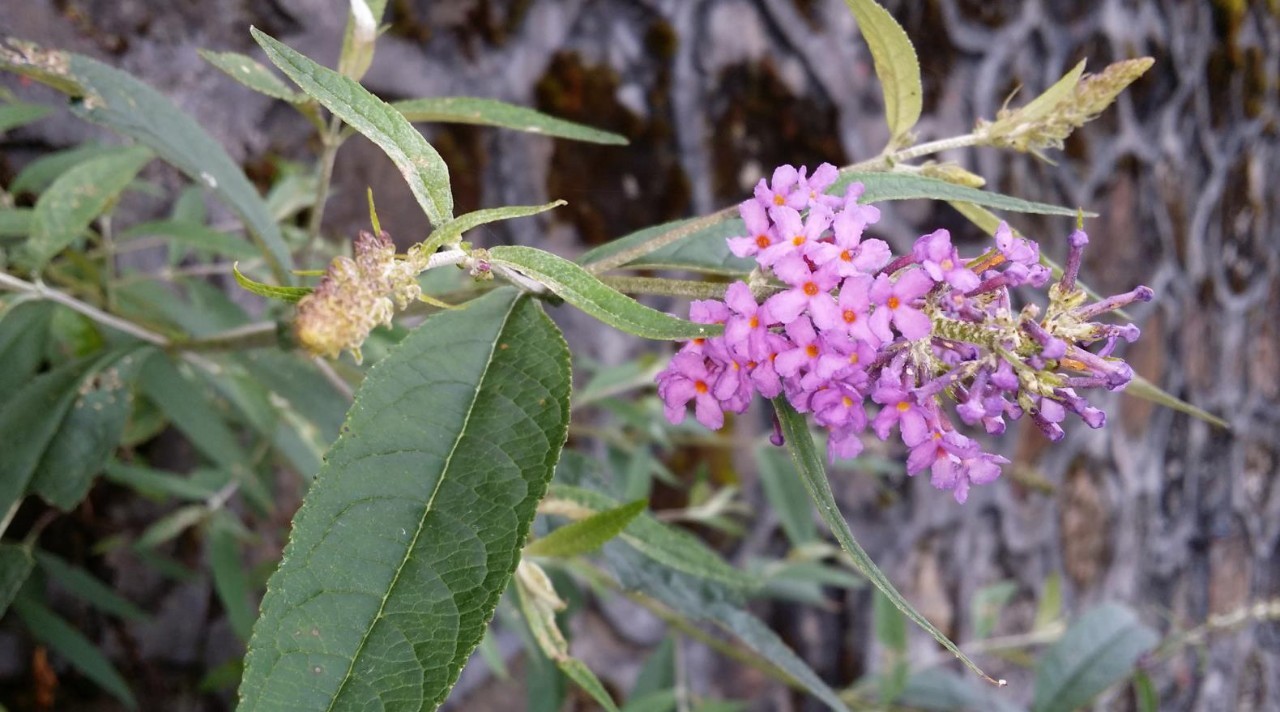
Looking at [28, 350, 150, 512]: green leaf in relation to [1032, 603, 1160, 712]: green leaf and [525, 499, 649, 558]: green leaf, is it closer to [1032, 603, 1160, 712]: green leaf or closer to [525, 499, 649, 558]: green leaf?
[525, 499, 649, 558]: green leaf

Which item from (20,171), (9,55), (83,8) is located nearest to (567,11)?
(83,8)

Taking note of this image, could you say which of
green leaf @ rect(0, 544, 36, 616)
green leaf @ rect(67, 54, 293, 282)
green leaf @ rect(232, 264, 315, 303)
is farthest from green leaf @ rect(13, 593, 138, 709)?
green leaf @ rect(232, 264, 315, 303)

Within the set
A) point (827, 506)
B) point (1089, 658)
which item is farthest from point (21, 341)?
point (1089, 658)

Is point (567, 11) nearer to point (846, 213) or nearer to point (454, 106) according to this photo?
point (454, 106)

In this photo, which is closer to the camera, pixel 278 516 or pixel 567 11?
pixel 278 516

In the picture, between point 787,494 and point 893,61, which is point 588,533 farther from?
point 787,494
